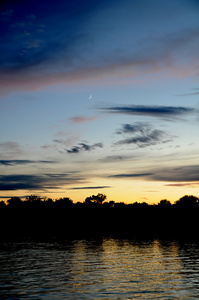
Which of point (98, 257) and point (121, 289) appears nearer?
point (121, 289)

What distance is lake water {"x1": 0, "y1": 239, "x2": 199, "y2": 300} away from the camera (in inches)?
1177

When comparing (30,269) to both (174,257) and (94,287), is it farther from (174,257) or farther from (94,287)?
(174,257)

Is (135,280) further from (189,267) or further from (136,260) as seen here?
(136,260)

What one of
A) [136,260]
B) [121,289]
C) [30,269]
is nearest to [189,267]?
[136,260]

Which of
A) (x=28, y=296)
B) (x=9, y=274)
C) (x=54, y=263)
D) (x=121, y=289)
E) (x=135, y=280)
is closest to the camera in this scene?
(x=28, y=296)

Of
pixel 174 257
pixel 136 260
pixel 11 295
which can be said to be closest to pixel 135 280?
pixel 11 295

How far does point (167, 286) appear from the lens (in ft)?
108

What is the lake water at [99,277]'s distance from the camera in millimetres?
29906

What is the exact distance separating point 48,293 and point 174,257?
3213 cm

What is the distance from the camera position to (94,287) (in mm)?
32406

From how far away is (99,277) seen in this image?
123ft

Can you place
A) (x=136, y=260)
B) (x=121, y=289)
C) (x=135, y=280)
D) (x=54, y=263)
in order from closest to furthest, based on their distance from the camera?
(x=121, y=289)
(x=135, y=280)
(x=54, y=263)
(x=136, y=260)

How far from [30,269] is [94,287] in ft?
45.5

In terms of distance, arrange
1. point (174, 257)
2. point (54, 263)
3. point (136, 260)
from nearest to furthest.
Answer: point (54, 263) → point (136, 260) → point (174, 257)
